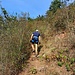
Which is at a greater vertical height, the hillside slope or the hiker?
the hiker

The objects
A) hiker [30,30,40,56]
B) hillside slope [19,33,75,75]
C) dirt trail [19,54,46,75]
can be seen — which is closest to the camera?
hillside slope [19,33,75,75]

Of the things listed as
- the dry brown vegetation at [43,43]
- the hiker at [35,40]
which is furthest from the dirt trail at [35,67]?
the hiker at [35,40]

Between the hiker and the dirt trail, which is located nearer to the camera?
the dirt trail

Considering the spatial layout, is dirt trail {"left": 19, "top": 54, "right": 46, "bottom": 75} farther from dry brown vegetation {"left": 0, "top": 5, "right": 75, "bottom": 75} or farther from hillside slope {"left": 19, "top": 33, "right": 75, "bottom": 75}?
dry brown vegetation {"left": 0, "top": 5, "right": 75, "bottom": 75}

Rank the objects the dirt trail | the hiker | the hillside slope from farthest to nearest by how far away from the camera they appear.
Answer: the hiker < the dirt trail < the hillside slope

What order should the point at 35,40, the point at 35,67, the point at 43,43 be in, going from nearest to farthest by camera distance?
the point at 35,67 → the point at 35,40 → the point at 43,43

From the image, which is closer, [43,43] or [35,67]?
[35,67]

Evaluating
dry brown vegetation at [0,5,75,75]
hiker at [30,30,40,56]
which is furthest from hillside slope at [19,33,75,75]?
hiker at [30,30,40,56]

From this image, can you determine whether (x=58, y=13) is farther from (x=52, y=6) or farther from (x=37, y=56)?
(x=52, y=6)

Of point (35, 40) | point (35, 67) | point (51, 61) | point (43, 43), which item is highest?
point (35, 40)

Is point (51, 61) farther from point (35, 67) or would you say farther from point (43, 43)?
point (43, 43)

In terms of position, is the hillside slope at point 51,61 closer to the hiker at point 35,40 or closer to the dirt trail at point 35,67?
the dirt trail at point 35,67

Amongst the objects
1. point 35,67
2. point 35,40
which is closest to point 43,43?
point 35,40

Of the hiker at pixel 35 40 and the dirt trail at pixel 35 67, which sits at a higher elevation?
the hiker at pixel 35 40
